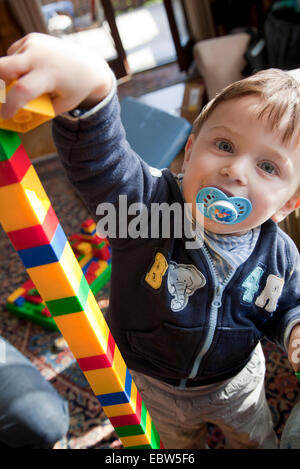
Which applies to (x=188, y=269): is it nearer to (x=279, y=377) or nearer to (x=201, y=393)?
(x=201, y=393)

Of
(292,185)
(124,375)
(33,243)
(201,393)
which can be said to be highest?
(33,243)

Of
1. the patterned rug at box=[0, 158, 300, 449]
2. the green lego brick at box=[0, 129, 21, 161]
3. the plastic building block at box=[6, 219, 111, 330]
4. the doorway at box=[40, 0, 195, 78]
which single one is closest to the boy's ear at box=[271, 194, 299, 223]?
the green lego brick at box=[0, 129, 21, 161]

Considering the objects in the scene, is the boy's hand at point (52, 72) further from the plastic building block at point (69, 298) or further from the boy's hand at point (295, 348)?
the boy's hand at point (295, 348)

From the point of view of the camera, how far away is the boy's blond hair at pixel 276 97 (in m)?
0.53

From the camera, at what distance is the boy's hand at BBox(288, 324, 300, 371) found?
0.60 meters

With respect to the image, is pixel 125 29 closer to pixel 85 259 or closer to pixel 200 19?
pixel 200 19

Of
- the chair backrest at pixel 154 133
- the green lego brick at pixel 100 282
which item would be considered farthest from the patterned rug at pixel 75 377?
the chair backrest at pixel 154 133

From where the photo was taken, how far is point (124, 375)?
555 mm

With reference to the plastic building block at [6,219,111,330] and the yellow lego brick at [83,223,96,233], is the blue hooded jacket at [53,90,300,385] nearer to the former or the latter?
the plastic building block at [6,219,111,330]

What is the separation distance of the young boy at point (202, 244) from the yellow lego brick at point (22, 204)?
0.27 feet

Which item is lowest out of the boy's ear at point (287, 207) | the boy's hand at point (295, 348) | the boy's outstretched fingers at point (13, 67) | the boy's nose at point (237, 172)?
the boy's hand at point (295, 348)

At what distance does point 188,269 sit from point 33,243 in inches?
11.1

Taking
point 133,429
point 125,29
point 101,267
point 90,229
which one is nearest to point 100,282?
point 101,267
